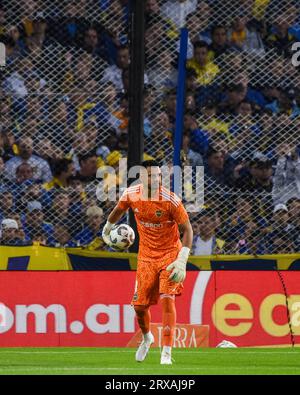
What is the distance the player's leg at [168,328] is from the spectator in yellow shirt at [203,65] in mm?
4514

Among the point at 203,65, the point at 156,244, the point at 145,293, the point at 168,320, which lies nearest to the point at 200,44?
the point at 203,65

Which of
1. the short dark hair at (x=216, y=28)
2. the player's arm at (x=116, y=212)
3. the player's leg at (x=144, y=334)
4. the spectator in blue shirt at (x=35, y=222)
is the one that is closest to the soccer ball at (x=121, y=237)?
the player's arm at (x=116, y=212)

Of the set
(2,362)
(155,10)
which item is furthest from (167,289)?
(155,10)

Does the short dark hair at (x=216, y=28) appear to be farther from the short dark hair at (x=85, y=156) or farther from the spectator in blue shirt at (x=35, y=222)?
the spectator in blue shirt at (x=35, y=222)

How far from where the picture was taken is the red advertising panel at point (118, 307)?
562 inches

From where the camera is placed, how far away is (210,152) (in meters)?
15.2

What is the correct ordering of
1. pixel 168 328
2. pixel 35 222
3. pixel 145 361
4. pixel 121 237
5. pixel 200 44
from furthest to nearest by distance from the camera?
pixel 200 44, pixel 35 222, pixel 121 237, pixel 145 361, pixel 168 328

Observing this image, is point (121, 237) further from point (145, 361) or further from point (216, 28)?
point (216, 28)

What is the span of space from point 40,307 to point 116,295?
903 mm

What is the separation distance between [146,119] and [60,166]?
123 centimetres

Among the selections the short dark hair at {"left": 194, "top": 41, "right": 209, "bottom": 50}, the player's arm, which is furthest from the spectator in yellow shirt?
the player's arm

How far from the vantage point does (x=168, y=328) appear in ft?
37.4

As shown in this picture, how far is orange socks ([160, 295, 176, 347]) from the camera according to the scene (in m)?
11.3

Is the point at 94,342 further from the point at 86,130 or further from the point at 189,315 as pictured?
the point at 86,130
